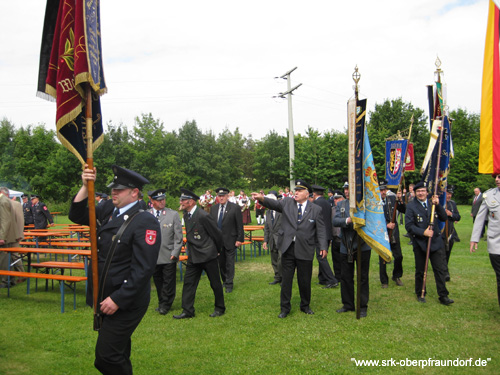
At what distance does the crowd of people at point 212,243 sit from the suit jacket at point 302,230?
0.02 metres

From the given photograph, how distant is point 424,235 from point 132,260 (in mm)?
5799

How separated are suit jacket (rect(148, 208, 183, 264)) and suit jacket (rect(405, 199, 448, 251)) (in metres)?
4.50

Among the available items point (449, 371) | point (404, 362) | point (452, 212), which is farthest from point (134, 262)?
point (452, 212)

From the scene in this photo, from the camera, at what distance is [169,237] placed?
7.33 m

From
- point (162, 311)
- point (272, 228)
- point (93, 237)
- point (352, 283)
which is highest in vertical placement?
point (93, 237)

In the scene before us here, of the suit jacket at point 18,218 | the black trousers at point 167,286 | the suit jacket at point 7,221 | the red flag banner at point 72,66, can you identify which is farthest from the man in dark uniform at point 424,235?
the suit jacket at point 18,218

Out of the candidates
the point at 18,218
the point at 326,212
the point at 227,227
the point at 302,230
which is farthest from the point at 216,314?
the point at 18,218

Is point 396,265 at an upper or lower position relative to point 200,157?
lower

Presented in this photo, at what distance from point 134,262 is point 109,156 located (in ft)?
162

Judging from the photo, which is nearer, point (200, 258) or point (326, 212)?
point (200, 258)

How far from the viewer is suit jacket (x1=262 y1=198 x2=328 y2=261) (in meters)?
6.75

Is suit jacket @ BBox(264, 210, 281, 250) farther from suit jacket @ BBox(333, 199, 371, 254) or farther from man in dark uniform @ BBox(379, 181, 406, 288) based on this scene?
man in dark uniform @ BBox(379, 181, 406, 288)

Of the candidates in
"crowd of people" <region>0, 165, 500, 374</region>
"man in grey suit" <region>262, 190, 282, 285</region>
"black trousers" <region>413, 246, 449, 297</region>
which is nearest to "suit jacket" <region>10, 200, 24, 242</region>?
"crowd of people" <region>0, 165, 500, 374</region>

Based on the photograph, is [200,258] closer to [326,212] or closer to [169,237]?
[169,237]
